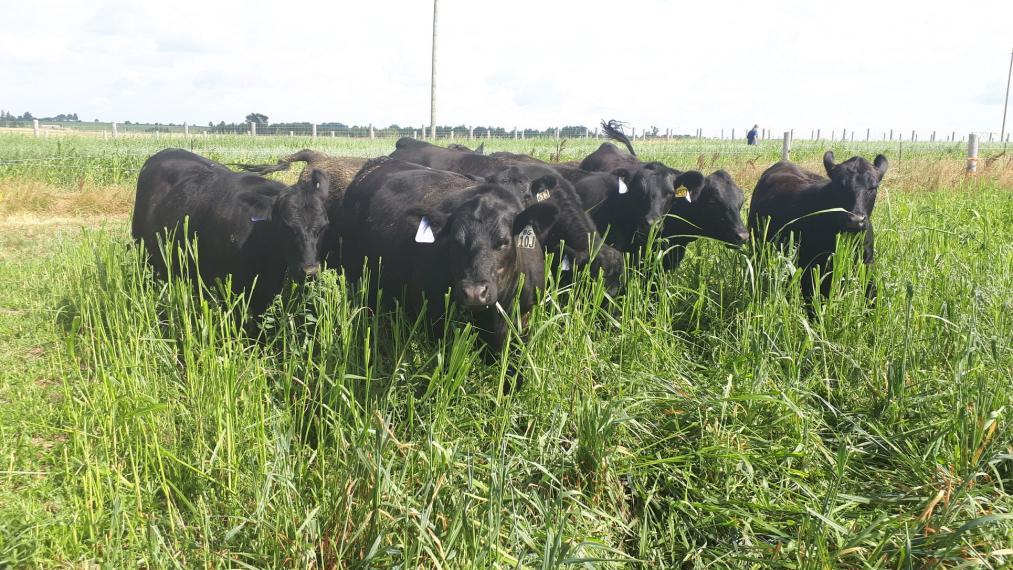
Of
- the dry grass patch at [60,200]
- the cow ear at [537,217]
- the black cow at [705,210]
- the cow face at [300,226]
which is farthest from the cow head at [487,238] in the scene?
the dry grass patch at [60,200]

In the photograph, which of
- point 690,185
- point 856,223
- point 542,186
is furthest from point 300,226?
point 856,223

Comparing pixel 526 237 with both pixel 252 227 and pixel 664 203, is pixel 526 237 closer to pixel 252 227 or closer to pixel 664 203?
pixel 252 227

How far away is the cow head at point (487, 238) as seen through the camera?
4.34 m

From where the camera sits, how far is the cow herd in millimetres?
4808

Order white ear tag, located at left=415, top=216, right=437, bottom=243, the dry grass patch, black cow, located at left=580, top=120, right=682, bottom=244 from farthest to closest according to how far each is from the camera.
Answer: the dry grass patch → black cow, located at left=580, top=120, right=682, bottom=244 → white ear tag, located at left=415, top=216, right=437, bottom=243

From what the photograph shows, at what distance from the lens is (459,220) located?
462 centimetres

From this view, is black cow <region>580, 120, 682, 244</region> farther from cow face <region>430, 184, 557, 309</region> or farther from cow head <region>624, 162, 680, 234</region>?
cow face <region>430, 184, 557, 309</region>

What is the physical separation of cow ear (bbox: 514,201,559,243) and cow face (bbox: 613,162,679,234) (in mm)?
2251

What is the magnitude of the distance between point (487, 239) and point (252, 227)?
225 cm

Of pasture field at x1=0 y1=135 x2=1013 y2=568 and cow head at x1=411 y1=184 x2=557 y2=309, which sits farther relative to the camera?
cow head at x1=411 y1=184 x2=557 y2=309

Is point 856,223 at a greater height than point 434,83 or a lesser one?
lesser

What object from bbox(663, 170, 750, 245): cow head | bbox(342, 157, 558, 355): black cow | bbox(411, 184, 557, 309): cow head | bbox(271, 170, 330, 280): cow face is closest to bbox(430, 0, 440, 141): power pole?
bbox(663, 170, 750, 245): cow head

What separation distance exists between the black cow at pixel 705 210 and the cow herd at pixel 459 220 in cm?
1

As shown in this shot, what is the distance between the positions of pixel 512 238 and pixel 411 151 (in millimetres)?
4472
